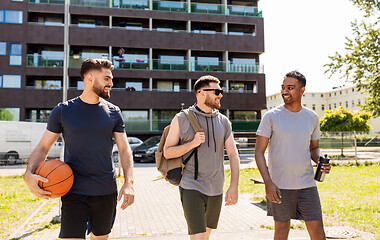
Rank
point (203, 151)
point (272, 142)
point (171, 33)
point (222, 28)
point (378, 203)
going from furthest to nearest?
1. point (222, 28)
2. point (171, 33)
3. point (378, 203)
4. point (272, 142)
5. point (203, 151)

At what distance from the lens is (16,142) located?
19891 millimetres

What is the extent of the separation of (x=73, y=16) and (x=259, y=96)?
2179cm

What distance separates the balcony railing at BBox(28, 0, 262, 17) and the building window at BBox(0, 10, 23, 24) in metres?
1.98

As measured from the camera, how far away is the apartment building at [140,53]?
34.6 meters

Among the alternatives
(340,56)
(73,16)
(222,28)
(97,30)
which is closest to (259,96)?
(222,28)

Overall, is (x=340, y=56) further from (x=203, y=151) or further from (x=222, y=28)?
(x=222, y=28)

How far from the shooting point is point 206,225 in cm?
359

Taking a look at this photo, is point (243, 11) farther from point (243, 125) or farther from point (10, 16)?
point (10, 16)

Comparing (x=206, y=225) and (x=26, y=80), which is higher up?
(x=26, y=80)

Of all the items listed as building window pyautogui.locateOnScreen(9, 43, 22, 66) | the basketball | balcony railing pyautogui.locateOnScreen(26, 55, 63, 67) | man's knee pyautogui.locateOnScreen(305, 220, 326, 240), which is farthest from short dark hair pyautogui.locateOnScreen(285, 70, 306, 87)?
building window pyautogui.locateOnScreen(9, 43, 22, 66)

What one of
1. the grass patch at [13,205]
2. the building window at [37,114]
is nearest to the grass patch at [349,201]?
the grass patch at [13,205]

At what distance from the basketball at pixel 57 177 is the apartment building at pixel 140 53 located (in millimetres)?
32590

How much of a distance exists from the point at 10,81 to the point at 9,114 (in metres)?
3.27

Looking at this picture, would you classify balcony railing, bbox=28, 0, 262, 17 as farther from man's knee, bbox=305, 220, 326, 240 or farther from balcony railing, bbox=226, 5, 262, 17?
man's knee, bbox=305, 220, 326, 240
